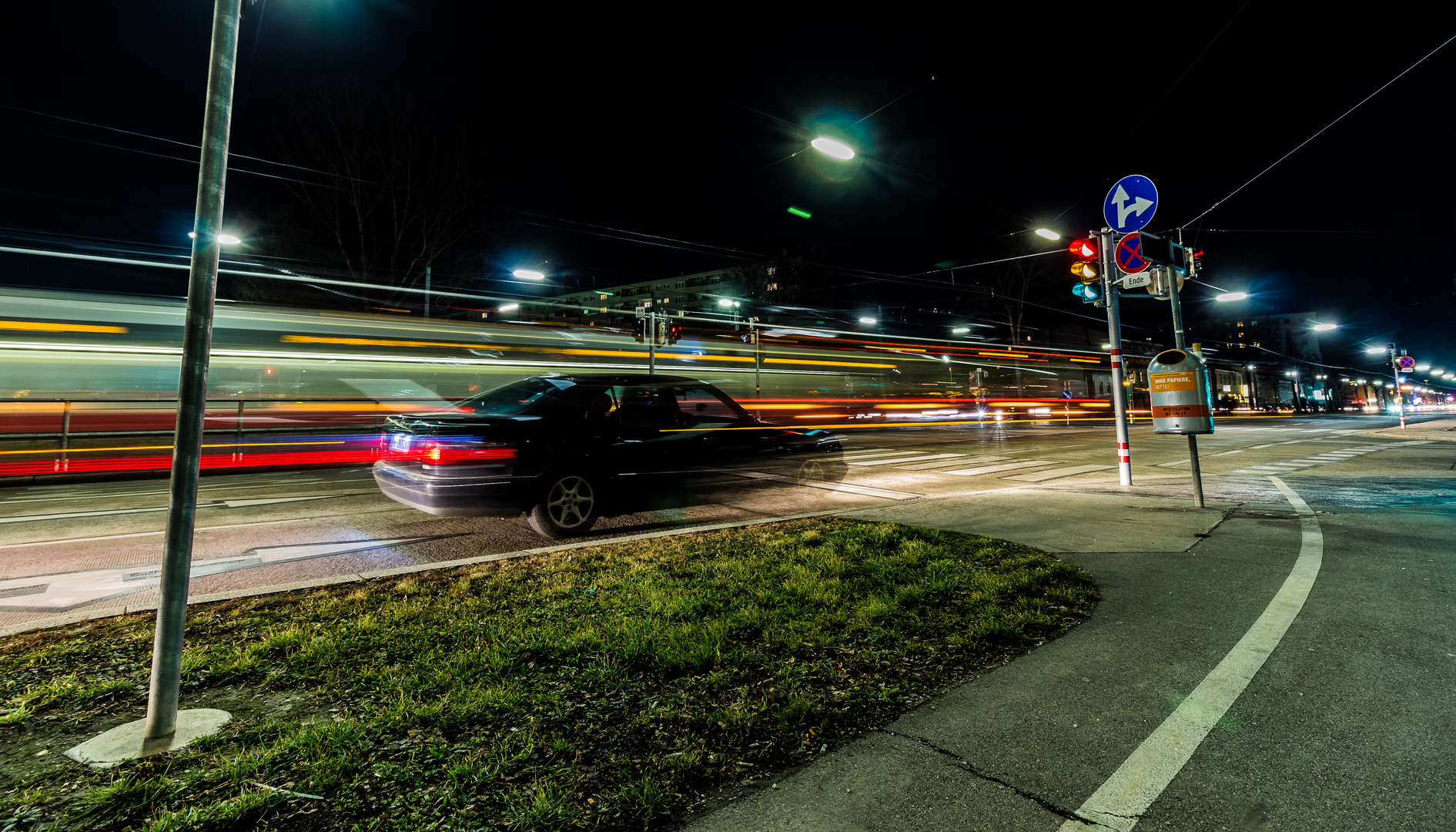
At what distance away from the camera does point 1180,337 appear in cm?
789

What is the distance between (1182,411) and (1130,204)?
9.72ft

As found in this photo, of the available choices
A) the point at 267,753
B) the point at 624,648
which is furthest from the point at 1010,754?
the point at 267,753

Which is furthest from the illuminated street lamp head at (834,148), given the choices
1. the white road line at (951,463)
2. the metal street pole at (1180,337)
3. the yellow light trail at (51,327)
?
the yellow light trail at (51,327)

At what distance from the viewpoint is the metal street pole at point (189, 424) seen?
2291 mm

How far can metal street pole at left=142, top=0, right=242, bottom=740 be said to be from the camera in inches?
90.2

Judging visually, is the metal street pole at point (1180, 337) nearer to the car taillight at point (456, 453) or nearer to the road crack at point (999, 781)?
the road crack at point (999, 781)

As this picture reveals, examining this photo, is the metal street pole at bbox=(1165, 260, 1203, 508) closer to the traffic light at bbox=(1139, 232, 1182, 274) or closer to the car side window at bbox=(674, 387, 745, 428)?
the traffic light at bbox=(1139, 232, 1182, 274)

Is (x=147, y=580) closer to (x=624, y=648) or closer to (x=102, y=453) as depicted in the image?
(x=624, y=648)

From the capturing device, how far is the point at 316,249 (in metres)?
23.5

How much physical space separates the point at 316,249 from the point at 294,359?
47.4 ft

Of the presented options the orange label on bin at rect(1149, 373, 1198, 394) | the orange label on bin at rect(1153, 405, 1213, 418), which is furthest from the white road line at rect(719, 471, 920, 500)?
the orange label on bin at rect(1149, 373, 1198, 394)

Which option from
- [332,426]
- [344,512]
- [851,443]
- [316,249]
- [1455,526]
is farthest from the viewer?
[316,249]

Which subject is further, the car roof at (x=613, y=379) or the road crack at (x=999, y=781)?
the car roof at (x=613, y=379)

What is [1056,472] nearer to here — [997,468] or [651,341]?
[997,468]
